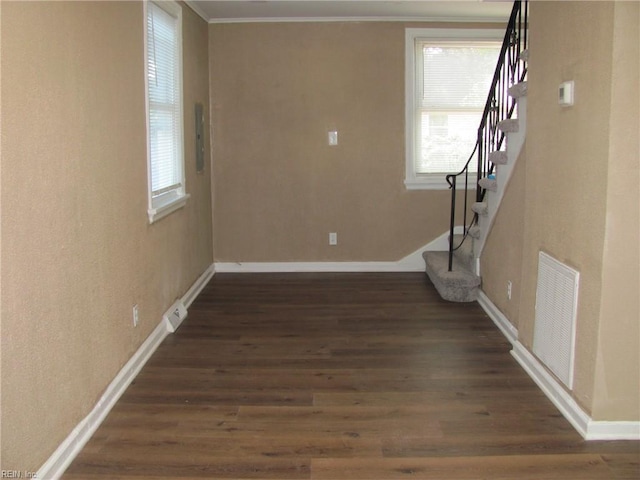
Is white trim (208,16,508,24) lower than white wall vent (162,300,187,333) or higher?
higher

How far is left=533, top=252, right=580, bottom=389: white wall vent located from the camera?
3.08 meters

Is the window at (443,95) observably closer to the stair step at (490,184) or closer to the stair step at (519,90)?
the stair step at (490,184)

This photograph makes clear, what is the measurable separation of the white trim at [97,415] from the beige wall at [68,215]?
42 millimetres

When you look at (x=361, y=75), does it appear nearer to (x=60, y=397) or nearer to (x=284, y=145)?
(x=284, y=145)

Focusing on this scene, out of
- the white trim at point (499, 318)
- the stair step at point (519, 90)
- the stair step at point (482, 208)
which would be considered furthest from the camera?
the stair step at point (482, 208)

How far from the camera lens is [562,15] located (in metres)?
3.20

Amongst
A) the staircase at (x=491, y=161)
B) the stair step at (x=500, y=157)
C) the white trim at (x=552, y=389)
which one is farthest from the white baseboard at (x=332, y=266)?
the white trim at (x=552, y=389)

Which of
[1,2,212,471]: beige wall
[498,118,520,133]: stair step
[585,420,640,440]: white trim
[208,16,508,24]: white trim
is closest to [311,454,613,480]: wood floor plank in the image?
[585,420,640,440]: white trim

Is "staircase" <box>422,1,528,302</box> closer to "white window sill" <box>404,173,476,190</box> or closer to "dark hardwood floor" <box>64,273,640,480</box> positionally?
"white window sill" <box>404,173,476,190</box>

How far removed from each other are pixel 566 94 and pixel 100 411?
2677mm

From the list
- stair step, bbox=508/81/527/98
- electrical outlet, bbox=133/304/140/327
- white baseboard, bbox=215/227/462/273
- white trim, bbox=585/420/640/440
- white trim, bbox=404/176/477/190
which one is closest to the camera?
white trim, bbox=585/420/640/440

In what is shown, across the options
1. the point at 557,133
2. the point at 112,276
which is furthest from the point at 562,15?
the point at 112,276

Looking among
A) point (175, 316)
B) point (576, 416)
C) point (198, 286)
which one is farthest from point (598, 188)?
point (198, 286)

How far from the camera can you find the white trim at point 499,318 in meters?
4.19
